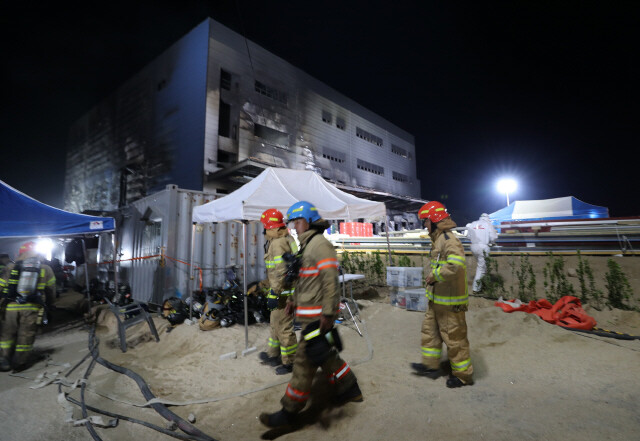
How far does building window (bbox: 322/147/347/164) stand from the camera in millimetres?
22197

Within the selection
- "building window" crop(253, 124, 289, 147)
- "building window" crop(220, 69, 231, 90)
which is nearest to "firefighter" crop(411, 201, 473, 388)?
"building window" crop(253, 124, 289, 147)

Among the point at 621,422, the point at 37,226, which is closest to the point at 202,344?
the point at 37,226

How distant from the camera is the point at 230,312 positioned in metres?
6.18

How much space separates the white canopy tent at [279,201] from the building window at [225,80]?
1285 cm

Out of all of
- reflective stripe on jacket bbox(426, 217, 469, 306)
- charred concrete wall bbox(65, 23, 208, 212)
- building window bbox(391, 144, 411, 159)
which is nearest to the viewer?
reflective stripe on jacket bbox(426, 217, 469, 306)

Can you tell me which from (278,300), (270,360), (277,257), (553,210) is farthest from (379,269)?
(553,210)

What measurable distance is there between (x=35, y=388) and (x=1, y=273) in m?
2.62

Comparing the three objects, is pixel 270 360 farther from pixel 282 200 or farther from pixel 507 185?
pixel 507 185

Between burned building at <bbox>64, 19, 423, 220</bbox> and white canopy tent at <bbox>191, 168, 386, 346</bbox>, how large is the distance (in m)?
7.79

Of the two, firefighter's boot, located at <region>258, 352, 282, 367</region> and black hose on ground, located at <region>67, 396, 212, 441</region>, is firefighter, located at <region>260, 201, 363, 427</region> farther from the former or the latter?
firefighter's boot, located at <region>258, 352, 282, 367</region>

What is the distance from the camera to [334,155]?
75.6 feet

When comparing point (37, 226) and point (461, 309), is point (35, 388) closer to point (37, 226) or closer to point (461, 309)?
point (37, 226)

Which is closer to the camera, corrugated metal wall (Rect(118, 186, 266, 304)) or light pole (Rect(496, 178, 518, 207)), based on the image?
corrugated metal wall (Rect(118, 186, 266, 304))

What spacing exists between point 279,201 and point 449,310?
11.7ft
